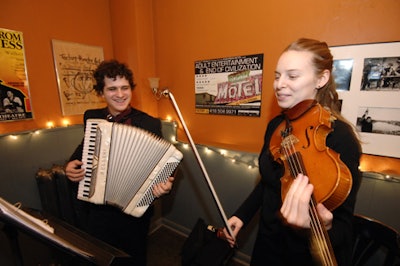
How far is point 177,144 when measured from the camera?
206 cm

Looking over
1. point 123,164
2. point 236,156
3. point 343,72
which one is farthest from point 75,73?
point 343,72

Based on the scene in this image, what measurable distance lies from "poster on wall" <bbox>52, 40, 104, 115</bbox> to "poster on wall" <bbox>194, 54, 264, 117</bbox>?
1.10 m

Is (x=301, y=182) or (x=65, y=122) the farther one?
(x=65, y=122)

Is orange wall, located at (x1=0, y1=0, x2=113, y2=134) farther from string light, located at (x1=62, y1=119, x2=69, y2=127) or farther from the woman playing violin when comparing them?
the woman playing violin

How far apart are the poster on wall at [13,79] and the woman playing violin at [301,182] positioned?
6.18 ft

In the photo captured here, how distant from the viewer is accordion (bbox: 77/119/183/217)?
40.9 inches

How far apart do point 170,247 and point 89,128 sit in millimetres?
1513

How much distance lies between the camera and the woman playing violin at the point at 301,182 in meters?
0.54

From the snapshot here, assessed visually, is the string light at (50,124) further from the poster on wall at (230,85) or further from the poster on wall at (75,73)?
the poster on wall at (230,85)

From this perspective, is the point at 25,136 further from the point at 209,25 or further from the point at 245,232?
the point at 245,232

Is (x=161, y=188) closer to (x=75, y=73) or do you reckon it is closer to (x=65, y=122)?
(x=65, y=122)

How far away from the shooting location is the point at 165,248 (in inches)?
77.2

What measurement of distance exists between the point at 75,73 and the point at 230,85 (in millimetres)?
1512

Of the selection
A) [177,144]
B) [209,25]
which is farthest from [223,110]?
[209,25]
